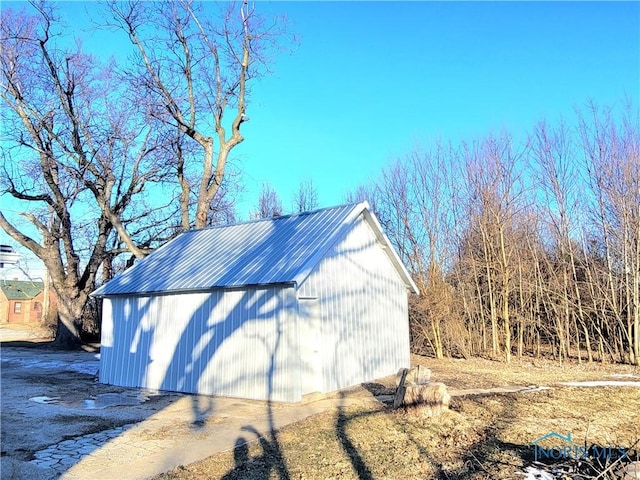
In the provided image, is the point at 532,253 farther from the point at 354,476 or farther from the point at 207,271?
the point at 354,476

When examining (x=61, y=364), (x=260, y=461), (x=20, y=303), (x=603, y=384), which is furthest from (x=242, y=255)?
(x=20, y=303)

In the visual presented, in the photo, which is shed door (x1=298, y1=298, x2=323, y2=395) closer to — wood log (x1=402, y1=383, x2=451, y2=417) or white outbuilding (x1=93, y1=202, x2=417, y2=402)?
white outbuilding (x1=93, y1=202, x2=417, y2=402)

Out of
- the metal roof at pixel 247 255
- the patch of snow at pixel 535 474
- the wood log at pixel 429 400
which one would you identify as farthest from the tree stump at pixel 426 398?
the metal roof at pixel 247 255

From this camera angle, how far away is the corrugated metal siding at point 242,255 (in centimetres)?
1124

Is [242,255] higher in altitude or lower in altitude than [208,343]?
higher

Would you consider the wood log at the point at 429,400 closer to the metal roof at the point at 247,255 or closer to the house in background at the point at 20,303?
the metal roof at the point at 247,255

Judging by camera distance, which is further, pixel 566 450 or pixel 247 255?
pixel 247 255

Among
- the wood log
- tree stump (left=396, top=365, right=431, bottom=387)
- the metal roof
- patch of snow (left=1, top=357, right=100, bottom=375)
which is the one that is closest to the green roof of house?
patch of snow (left=1, top=357, right=100, bottom=375)

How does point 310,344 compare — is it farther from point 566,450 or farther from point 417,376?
point 566,450

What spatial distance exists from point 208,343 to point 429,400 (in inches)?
219

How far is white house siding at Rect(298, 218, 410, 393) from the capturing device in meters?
11.5

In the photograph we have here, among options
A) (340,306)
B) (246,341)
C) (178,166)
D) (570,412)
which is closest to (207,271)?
(246,341)

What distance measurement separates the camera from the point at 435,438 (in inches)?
289

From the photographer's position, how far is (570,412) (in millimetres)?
9008
